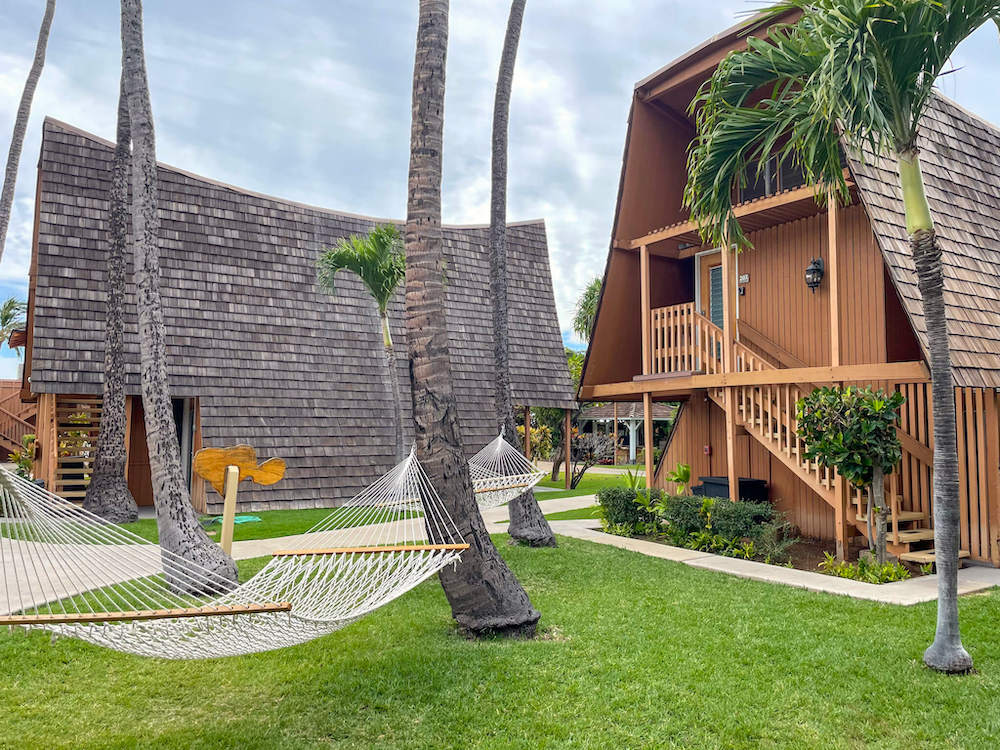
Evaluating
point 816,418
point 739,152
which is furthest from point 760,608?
point 739,152

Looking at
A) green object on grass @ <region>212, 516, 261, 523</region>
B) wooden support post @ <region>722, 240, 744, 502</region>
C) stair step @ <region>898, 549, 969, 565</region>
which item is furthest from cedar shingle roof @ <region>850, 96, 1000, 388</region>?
green object on grass @ <region>212, 516, 261, 523</region>

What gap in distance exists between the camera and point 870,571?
568cm

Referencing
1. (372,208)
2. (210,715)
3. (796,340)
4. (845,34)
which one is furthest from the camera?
(372,208)

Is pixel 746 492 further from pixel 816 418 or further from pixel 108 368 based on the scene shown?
pixel 108 368

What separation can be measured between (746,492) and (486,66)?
24.9 ft

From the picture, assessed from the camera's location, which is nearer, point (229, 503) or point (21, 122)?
point (229, 503)

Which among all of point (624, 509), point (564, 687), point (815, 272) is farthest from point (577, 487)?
point (564, 687)

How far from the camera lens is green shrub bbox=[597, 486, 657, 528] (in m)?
8.38

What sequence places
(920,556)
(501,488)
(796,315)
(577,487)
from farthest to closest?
(577,487) < (796,315) < (501,488) < (920,556)

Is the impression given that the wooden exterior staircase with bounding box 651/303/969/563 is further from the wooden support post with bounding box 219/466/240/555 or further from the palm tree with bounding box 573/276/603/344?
the palm tree with bounding box 573/276/603/344

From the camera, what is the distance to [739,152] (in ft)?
15.9

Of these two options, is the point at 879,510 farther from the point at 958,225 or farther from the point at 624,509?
the point at 624,509

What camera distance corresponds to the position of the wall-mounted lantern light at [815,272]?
7.59 meters

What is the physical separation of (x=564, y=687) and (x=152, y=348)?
4.38 metres
